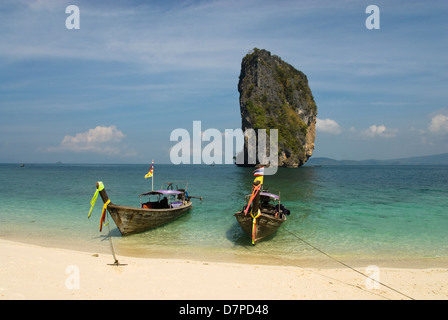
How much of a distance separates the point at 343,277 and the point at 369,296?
1704 millimetres

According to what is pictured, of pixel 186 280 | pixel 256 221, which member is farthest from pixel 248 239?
pixel 186 280

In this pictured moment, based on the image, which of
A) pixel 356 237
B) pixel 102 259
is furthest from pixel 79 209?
pixel 356 237

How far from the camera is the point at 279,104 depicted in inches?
3871

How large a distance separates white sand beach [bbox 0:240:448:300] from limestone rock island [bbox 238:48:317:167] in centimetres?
8310

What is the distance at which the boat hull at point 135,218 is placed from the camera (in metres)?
13.6

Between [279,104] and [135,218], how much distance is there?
90.1 meters

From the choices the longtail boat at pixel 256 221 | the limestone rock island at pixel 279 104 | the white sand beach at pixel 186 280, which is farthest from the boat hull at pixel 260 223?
the limestone rock island at pixel 279 104

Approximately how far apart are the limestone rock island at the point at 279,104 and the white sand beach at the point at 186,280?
8310 centimetres

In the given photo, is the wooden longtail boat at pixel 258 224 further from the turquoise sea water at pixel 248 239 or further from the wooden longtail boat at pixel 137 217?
the wooden longtail boat at pixel 137 217

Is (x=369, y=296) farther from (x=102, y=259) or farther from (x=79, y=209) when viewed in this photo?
(x=79, y=209)

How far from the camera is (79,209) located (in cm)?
2177

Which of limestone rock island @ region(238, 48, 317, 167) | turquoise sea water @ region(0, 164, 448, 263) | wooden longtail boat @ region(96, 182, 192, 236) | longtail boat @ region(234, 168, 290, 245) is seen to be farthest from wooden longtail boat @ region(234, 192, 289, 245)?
limestone rock island @ region(238, 48, 317, 167)

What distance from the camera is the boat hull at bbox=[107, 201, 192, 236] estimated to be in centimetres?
1365

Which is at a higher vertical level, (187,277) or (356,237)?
(187,277)
